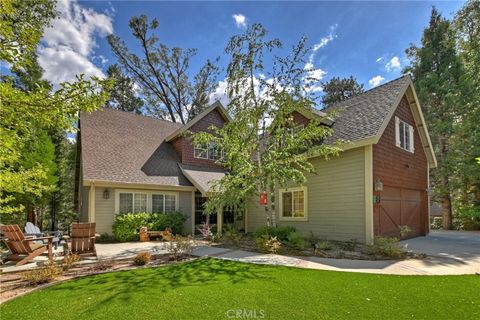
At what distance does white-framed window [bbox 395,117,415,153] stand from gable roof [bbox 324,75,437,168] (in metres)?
1.01

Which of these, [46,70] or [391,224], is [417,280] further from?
[46,70]

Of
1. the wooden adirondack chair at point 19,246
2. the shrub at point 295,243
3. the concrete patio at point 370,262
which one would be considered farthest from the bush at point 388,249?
the wooden adirondack chair at point 19,246

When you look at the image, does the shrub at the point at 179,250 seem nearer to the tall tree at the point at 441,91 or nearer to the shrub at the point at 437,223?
the tall tree at the point at 441,91

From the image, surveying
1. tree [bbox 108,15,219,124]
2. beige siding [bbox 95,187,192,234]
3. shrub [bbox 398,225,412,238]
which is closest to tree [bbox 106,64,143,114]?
tree [bbox 108,15,219,124]

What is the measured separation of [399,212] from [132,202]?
38.3ft

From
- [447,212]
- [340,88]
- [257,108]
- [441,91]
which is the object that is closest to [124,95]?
[257,108]

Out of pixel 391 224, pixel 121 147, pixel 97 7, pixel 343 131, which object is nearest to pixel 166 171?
pixel 121 147

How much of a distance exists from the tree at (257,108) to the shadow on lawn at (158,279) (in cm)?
424

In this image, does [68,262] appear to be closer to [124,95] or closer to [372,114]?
[372,114]

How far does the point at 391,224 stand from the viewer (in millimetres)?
10500

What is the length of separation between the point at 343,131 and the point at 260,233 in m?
5.21

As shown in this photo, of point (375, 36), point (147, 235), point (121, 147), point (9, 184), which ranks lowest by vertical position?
point (147, 235)

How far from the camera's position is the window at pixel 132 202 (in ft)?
41.4

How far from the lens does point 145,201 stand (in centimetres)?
1323
